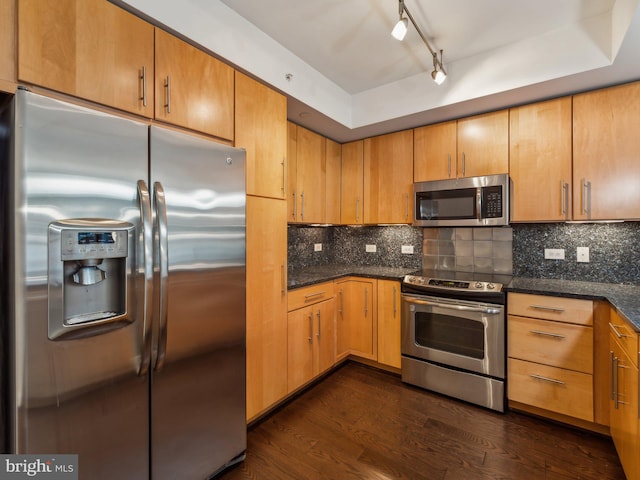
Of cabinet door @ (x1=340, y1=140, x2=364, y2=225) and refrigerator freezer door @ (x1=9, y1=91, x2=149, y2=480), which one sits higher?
cabinet door @ (x1=340, y1=140, x2=364, y2=225)

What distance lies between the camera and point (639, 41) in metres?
1.58

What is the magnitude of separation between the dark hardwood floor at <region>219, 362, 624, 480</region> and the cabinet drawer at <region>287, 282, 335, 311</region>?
753 millimetres

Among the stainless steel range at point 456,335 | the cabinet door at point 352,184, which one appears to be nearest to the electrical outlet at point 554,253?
the stainless steel range at point 456,335

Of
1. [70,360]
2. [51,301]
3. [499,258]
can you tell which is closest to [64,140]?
[51,301]

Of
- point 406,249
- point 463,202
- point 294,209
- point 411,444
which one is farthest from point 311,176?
point 411,444

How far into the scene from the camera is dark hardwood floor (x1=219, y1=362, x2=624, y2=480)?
1661mm

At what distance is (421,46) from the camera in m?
2.15

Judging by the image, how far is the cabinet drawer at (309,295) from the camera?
7.42 ft

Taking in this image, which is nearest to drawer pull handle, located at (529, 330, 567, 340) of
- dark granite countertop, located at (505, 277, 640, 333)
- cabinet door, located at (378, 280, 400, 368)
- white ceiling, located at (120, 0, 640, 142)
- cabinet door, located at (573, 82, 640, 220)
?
dark granite countertop, located at (505, 277, 640, 333)

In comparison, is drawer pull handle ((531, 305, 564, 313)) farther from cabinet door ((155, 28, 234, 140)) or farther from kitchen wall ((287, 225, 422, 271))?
cabinet door ((155, 28, 234, 140))

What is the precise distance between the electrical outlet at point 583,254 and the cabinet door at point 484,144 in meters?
0.83

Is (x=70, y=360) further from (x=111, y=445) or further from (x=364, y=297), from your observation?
(x=364, y=297)

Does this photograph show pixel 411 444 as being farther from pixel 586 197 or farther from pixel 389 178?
pixel 389 178

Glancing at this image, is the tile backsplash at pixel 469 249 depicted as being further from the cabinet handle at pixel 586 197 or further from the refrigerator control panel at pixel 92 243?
the refrigerator control panel at pixel 92 243
